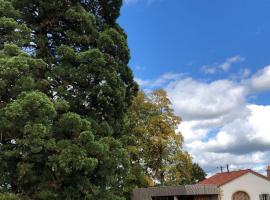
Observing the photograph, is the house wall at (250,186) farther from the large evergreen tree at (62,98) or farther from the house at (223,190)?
the large evergreen tree at (62,98)

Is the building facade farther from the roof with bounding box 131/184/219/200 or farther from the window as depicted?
the roof with bounding box 131/184/219/200

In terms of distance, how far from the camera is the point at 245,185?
4256 cm

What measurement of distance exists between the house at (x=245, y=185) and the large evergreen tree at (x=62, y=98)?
2105cm

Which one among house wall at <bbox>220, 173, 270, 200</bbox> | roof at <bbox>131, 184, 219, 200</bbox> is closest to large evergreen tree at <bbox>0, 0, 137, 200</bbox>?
roof at <bbox>131, 184, 219, 200</bbox>

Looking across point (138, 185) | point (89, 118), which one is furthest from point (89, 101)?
point (138, 185)

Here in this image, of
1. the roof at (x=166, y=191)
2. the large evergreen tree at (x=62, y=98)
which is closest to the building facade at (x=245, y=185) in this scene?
the roof at (x=166, y=191)

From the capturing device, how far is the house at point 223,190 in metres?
36.6

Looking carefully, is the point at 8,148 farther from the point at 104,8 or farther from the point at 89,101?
the point at 104,8

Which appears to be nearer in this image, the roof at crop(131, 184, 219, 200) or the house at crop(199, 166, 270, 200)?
the roof at crop(131, 184, 219, 200)

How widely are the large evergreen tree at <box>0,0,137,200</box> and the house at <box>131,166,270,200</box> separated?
1479 cm

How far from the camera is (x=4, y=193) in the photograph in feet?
58.5

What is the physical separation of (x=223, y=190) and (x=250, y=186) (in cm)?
332

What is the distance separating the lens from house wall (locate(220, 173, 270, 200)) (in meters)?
41.8

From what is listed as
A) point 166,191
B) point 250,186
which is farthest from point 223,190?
point 166,191
